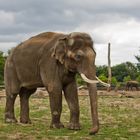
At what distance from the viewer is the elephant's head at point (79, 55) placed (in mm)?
10039

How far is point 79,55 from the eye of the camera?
404 inches

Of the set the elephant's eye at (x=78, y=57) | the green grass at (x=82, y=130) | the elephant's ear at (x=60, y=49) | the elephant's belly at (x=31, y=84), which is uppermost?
the elephant's ear at (x=60, y=49)

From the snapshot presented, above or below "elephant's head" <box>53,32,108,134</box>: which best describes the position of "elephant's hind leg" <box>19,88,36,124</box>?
below

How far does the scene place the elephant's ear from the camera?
10695 millimetres

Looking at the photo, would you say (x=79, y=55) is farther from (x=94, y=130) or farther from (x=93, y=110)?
(x=94, y=130)

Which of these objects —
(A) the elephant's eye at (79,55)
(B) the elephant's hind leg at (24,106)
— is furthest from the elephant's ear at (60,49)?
(B) the elephant's hind leg at (24,106)

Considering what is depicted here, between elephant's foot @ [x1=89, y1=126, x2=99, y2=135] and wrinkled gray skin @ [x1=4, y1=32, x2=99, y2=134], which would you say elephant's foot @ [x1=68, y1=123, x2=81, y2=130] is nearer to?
wrinkled gray skin @ [x1=4, y1=32, x2=99, y2=134]

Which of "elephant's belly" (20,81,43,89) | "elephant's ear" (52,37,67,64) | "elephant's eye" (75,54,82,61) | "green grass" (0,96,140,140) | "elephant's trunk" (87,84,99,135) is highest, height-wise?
"elephant's ear" (52,37,67,64)

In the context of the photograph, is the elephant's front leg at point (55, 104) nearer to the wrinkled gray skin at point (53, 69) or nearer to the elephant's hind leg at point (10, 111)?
the wrinkled gray skin at point (53, 69)

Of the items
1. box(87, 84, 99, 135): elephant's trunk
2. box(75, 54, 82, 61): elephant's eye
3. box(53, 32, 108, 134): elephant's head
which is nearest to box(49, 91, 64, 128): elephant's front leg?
box(53, 32, 108, 134): elephant's head

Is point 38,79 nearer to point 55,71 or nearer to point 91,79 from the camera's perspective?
point 55,71

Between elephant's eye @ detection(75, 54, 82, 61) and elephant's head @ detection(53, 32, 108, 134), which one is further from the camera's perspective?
elephant's eye @ detection(75, 54, 82, 61)

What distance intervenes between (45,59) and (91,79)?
5.73 feet

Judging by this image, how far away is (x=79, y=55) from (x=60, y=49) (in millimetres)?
649
